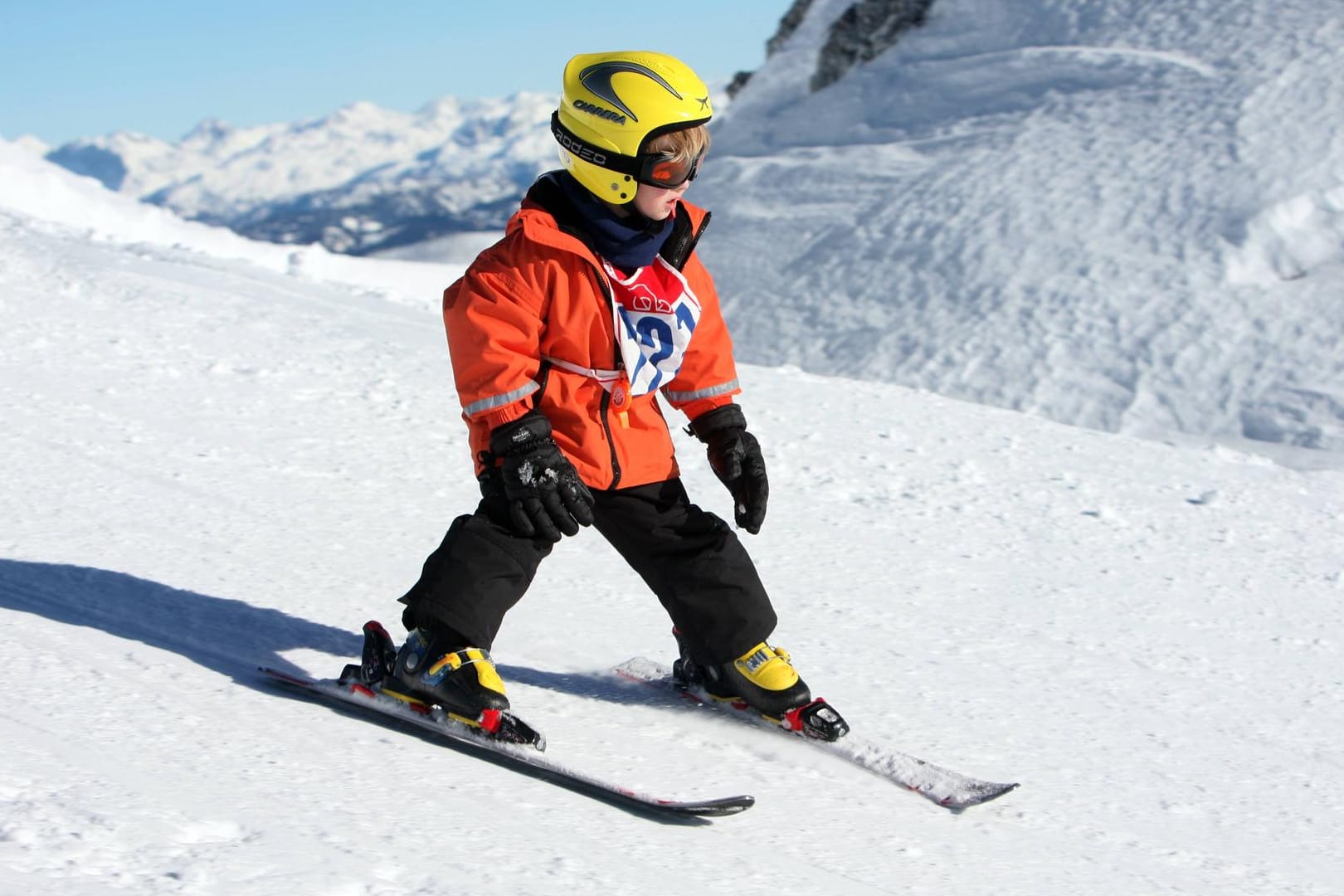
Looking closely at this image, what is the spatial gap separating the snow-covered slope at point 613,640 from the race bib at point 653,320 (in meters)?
0.81

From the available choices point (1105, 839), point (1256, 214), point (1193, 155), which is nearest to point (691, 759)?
point (1105, 839)

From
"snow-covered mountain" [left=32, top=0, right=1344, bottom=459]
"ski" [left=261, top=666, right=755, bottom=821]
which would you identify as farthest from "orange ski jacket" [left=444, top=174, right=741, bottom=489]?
"snow-covered mountain" [left=32, top=0, right=1344, bottom=459]

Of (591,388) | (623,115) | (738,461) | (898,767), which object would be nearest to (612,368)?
(591,388)

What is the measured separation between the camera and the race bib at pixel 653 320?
269 cm

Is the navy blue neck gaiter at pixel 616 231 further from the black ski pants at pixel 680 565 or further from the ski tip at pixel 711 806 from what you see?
the ski tip at pixel 711 806

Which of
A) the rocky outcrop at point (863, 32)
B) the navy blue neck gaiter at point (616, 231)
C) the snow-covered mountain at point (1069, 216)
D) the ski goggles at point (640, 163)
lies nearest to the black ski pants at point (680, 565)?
the navy blue neck gaiter at point (616, 231)

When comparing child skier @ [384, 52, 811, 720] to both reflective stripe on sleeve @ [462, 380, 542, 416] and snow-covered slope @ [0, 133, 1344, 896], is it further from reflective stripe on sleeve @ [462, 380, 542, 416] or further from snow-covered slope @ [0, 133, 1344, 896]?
snow-covered slope @ [0, 133, 1344, 896]

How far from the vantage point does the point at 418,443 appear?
5117 mm

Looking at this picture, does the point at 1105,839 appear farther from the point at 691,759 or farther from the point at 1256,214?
the point at 1256,214

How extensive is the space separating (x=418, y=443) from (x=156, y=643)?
232 centimetres

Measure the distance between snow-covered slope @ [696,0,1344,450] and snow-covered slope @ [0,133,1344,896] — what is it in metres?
4.37

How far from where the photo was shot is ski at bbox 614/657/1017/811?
257 centimetres

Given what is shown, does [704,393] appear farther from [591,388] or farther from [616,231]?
[616,231]

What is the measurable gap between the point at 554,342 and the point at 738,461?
571 millimetres
